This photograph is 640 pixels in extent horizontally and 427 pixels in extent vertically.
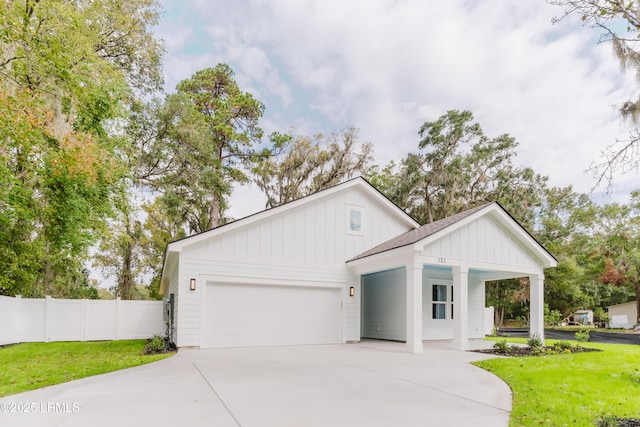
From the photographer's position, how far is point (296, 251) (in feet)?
39.2

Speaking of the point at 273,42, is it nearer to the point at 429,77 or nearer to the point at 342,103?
the point at 342,103

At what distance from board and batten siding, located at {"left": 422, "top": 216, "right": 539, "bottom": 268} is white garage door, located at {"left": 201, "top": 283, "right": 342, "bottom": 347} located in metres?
3.75

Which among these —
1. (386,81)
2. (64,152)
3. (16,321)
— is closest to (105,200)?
(64,152)

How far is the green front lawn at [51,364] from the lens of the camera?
20.6ft

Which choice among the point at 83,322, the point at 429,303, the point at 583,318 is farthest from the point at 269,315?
the point at 583,318

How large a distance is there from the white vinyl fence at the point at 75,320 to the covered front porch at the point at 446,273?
29.3 ft

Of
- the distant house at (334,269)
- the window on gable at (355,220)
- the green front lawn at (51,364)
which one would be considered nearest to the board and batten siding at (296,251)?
the distant house at (334,269)

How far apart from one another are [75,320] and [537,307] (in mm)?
15827

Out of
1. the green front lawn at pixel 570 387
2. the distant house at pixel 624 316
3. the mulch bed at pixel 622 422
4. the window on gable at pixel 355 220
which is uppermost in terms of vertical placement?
the window on gable at pixel 355 220

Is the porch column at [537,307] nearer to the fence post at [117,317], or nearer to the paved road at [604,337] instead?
the paved road at [604,337]

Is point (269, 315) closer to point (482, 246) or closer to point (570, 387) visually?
point (482, 246)

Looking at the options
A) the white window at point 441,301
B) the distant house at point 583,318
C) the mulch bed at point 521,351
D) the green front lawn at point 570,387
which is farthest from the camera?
the distant house at point 583,318

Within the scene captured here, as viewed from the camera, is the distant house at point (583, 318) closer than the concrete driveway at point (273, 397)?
No

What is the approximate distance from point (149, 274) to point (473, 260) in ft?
72.2
